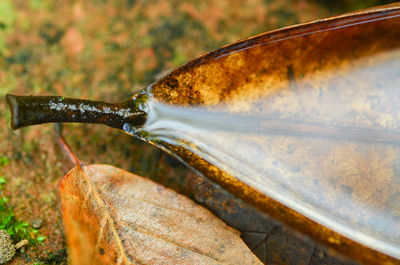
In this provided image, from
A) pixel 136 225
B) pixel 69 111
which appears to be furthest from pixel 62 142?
pixel 136 225

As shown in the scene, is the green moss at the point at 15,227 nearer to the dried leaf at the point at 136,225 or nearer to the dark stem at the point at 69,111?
the dried leaf at the point at 136,225

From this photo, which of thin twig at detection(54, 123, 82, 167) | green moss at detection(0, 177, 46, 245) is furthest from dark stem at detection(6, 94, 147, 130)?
green moss at detection(0, 177, 46, 245)

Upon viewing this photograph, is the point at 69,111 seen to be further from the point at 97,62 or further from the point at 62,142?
the point at 97,62

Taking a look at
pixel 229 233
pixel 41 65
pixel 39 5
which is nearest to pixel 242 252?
pixel 229 233

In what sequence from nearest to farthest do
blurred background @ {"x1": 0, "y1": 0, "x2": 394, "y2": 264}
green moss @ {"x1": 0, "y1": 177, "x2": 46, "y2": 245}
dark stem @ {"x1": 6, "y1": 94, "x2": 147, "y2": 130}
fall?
1. dark stem @ {"x1": 6, "y1": 94, "x2": 147, "y2": 130}
2. green moss @ {"x1": 0, "y1": 177, "x2": 46, "y2": 245}
3. blurred background @ {"x1": 0, "y1": 0, "x2": 394, "y2": 264}

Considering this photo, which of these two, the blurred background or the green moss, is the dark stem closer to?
the blurred background

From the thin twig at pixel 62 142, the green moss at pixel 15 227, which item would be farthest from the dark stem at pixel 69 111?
the green moss at pixel 15 227
